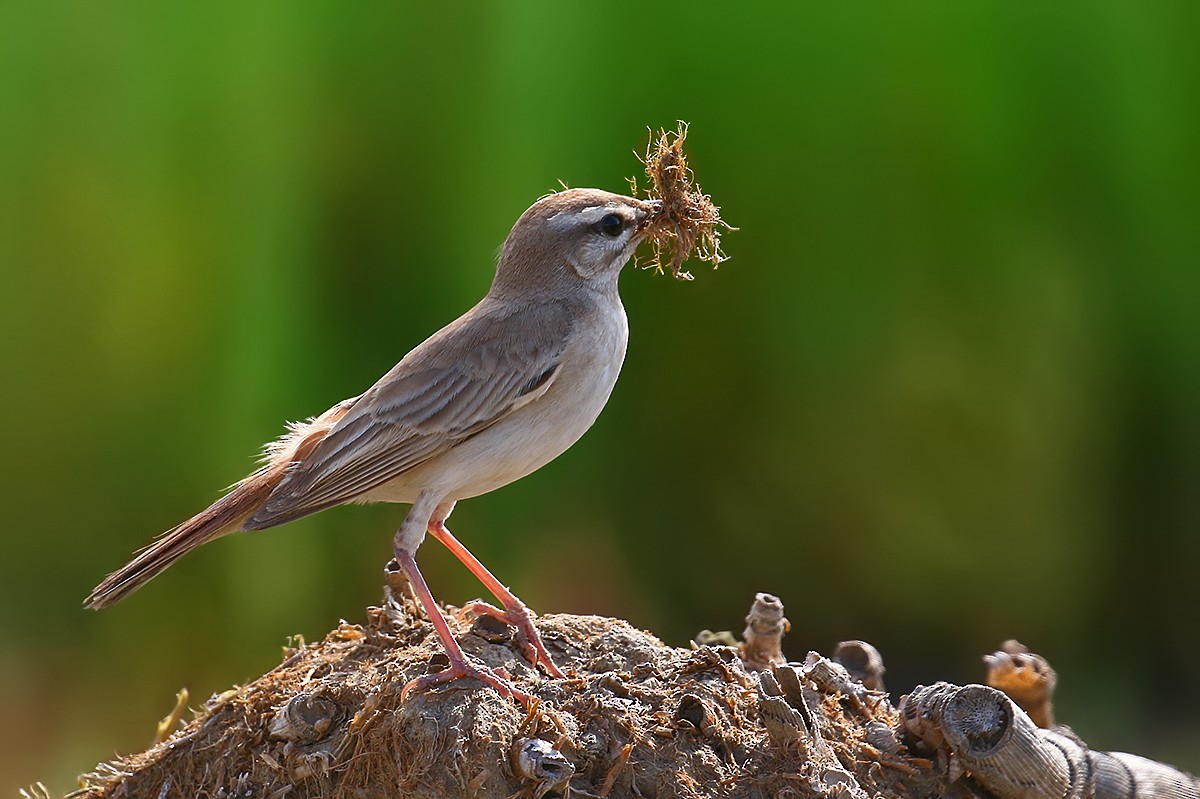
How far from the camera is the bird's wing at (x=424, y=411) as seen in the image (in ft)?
12.3

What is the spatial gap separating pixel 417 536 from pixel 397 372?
0.56 m

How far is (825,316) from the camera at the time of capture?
5.98 metres

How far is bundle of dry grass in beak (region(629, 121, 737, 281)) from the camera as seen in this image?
4.04m

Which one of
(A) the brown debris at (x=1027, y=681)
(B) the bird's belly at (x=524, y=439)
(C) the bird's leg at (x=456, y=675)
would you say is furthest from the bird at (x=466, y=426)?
(A) the brown debris at (x=1027, y=681)

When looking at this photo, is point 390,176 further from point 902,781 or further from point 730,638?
point 902,781

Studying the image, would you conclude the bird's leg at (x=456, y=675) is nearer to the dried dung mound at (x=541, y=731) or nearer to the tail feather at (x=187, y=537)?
the dried dung mound at (x=541, y=731)

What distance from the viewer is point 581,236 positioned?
406cm

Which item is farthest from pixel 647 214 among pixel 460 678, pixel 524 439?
pixel 460 678

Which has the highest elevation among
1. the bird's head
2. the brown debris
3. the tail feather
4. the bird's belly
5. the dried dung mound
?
the bird's head

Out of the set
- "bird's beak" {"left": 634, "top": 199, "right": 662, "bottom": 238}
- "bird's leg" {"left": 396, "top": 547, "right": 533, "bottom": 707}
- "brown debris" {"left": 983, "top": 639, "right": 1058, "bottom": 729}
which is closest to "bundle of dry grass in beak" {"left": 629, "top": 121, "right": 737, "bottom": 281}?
"bird's beak" {"left": 634, "top": 199, "right": 662, "bottom": 238}

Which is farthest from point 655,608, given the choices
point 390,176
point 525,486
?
point 390,176

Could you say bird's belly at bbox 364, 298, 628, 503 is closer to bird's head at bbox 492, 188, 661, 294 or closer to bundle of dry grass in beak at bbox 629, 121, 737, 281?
bird's head at bbox 492, 188, 661, 294

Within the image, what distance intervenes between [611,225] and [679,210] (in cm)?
23

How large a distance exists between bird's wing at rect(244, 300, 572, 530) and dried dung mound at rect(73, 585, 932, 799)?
52 cm
